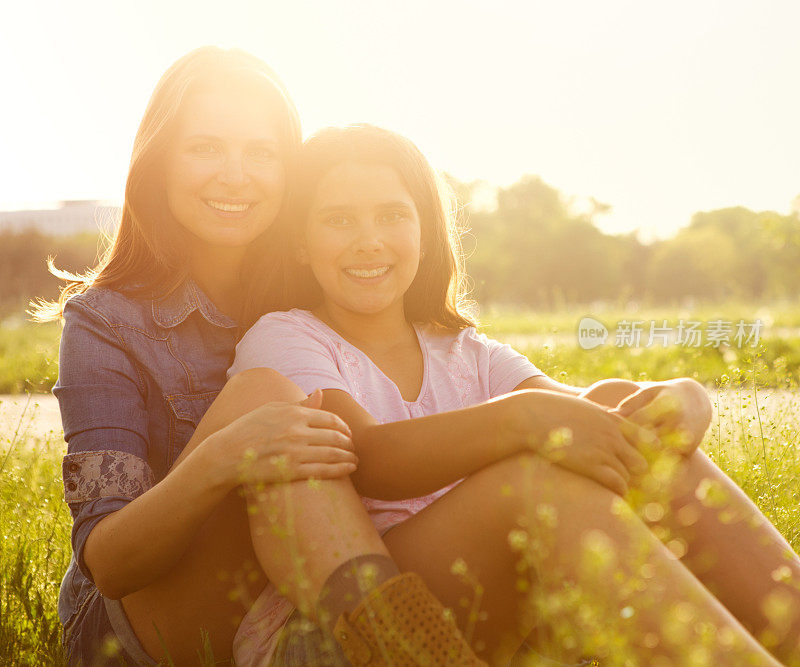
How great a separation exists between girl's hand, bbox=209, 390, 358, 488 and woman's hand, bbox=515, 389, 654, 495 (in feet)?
1.35

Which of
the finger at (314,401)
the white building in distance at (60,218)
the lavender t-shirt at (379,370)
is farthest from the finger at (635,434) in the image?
the white building in distance at (60,218)

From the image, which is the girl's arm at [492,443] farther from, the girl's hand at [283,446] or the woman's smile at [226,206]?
the woman's smile at [226,206]

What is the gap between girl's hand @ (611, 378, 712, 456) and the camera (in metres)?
1.95

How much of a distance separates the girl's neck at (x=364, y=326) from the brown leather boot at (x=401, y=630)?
105 centimetres

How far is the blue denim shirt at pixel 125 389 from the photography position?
82.5 inches

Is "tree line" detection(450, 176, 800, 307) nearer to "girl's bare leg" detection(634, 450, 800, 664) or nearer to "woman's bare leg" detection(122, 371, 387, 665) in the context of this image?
"girl's bare leg" detection(634, 450, 800, 664)

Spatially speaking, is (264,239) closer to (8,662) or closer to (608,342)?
(8,662)

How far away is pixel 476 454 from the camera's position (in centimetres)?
182

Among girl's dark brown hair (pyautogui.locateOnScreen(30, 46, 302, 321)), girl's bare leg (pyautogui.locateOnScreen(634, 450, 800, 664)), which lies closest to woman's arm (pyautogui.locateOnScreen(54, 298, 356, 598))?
girl's dark brown hair (pyautogui.locateOnScreen(30, 46, 302, 321))

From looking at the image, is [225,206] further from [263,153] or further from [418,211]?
[418,211]

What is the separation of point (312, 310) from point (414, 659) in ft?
4.56

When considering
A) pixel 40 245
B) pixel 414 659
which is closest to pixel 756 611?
pixel 414 659

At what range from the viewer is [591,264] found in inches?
1944

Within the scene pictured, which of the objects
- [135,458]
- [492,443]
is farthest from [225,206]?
[492,443]
